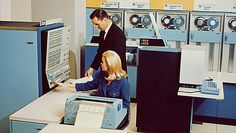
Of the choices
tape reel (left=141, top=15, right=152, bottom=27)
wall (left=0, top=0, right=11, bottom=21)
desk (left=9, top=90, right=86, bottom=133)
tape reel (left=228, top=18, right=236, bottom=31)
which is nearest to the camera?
desk (left=9, top=90, right=86, bottom=133)

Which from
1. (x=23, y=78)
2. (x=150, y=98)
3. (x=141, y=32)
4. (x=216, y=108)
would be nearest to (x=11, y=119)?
(x=23, y=78)

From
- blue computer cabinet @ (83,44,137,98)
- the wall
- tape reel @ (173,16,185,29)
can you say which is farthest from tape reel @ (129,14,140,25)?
the wall

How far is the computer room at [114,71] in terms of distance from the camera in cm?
282

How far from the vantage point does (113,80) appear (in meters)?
2.91

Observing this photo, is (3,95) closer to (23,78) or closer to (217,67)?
(23,78)

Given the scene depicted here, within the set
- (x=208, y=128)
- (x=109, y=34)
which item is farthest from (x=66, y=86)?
(x=208, y=128)

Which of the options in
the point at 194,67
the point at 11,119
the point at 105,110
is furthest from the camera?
the point at 194,67

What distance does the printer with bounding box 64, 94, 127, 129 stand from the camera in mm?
2604

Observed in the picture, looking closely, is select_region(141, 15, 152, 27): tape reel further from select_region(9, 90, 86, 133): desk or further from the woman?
select_region(9, 90, 86, 133): desk

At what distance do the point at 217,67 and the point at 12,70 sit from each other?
327 centimetres

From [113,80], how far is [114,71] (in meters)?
0.08

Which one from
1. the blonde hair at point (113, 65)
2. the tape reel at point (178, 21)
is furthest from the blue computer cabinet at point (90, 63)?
the blonde hair at point (113, 65)

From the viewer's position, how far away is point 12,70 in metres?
3.33

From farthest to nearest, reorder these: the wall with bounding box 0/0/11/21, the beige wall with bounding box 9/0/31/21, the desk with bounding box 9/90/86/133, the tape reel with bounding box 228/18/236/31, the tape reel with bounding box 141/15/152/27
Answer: the tape reel with bounding box 141/15/152/27 → the tape reel with bounding box 228/18/236/31 → the beige wall with bounding box 9/0/31/21 → the wall with bounding box 0/0/11/21 → the desk with bounding box 9/90/86/133
